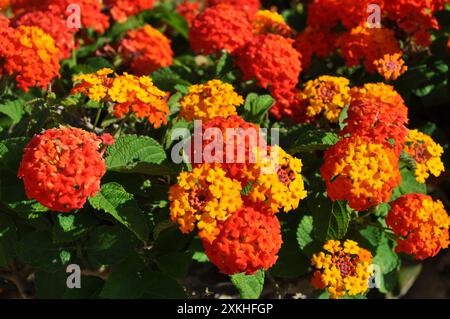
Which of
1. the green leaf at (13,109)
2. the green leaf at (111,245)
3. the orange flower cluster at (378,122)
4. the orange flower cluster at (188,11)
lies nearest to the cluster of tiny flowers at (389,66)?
the orange flower cluster at (378,122)

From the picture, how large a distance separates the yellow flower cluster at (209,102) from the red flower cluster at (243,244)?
1.76ft

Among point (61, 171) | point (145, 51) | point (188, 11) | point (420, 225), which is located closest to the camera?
point (61, 171)

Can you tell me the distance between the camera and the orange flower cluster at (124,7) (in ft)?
11.9

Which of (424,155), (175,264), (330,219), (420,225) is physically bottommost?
(175,264)

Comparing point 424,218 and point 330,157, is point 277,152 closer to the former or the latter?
point 330,157

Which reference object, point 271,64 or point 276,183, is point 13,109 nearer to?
point 271,64

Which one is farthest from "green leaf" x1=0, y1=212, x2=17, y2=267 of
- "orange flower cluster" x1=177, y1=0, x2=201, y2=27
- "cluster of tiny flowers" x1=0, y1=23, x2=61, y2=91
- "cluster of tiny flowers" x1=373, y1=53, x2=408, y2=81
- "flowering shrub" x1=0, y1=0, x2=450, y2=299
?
"orange flower cluster" x1=177, y1=0, x2=201, y2=27

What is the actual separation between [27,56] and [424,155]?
1.81m

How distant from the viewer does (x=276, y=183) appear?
2.20 metres

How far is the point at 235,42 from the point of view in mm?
3182

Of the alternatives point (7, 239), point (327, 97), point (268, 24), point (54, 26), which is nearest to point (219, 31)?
point (268, 24)

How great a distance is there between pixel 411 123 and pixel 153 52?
61.2 inches
